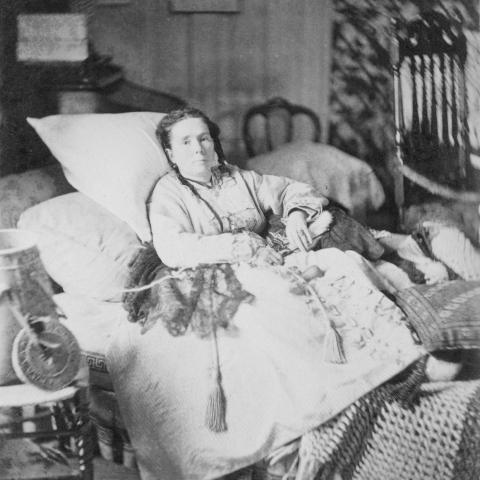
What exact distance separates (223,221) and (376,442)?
0.55m

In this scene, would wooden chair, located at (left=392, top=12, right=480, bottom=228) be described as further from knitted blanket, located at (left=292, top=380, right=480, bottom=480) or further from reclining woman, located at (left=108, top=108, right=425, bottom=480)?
knitted blanket, located at (left=292, top=380, right=480, bottom=480)

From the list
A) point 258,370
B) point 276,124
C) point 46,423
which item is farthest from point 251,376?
point 276,124

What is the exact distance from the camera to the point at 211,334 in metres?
1.19

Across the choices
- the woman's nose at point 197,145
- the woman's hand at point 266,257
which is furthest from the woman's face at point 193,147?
the woman's hand at point 266,257

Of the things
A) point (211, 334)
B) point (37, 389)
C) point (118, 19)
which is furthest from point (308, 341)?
point (118, 19)

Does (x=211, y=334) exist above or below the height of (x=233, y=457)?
above

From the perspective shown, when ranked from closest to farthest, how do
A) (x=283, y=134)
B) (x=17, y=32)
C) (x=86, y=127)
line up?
(x=17, y=32) → (x=86, y=127) → (x=283, y=134)

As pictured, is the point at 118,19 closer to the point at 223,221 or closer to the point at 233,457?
the point at 223,221

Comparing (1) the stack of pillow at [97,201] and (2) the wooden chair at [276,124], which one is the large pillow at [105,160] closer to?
(1) the stack of pillow at [97,201]

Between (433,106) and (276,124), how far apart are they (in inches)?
14.0

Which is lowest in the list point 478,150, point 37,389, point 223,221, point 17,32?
point 37,389

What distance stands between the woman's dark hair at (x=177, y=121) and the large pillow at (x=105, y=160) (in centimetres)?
4

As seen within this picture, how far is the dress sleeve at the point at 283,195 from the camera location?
1463 mm

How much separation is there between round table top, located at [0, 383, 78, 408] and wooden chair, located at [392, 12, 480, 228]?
88 centimetres
